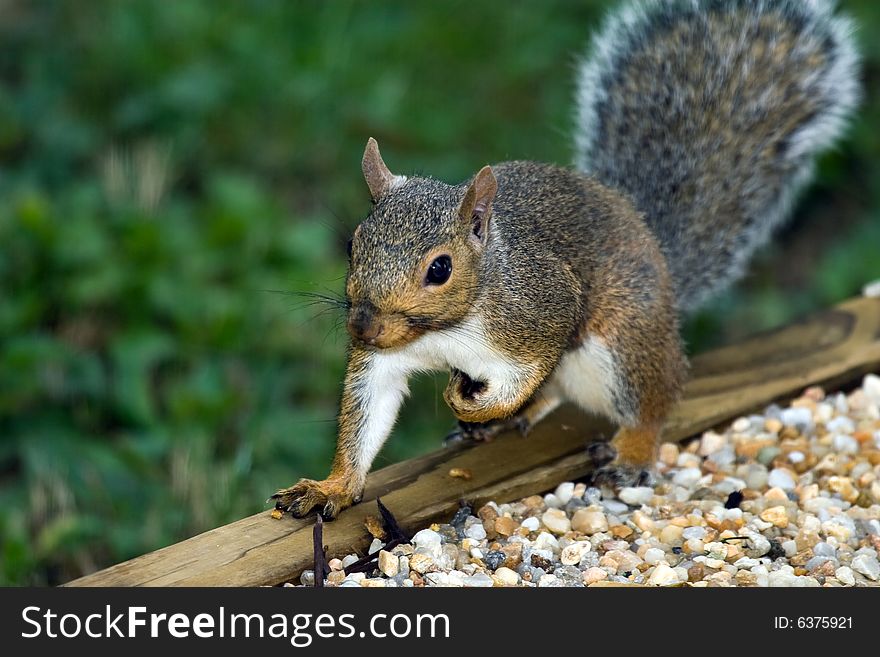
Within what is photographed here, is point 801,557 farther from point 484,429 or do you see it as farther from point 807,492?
point 484,429

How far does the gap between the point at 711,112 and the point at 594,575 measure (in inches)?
47.5

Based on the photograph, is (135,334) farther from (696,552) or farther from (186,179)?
(696,552)

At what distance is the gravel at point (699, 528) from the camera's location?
2.16 meters

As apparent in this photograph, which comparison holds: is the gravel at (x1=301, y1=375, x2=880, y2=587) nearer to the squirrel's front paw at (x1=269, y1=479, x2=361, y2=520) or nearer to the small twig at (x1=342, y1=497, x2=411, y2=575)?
the small twig at (x1=342, y1=497, x2=411, y2=575)

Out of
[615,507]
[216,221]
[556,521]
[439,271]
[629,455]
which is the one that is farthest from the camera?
[216,221]

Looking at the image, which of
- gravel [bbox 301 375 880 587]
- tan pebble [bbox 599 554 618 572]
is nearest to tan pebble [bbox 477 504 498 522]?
gravel [bbox 301 375 880 587]

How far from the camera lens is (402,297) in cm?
209

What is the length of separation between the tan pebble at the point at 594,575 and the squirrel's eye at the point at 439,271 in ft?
1.82

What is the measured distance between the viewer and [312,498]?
228 centimetres

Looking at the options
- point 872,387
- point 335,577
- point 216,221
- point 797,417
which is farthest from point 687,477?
point 216,221

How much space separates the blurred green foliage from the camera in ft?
10.9

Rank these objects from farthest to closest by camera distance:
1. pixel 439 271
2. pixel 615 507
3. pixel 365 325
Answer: pixel 615 507
pixel 439 271
pixel 365 325

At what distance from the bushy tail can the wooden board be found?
23 centimetres

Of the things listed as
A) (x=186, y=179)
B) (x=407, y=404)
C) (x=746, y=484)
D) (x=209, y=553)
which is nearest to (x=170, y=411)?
(x=407, y=404)
